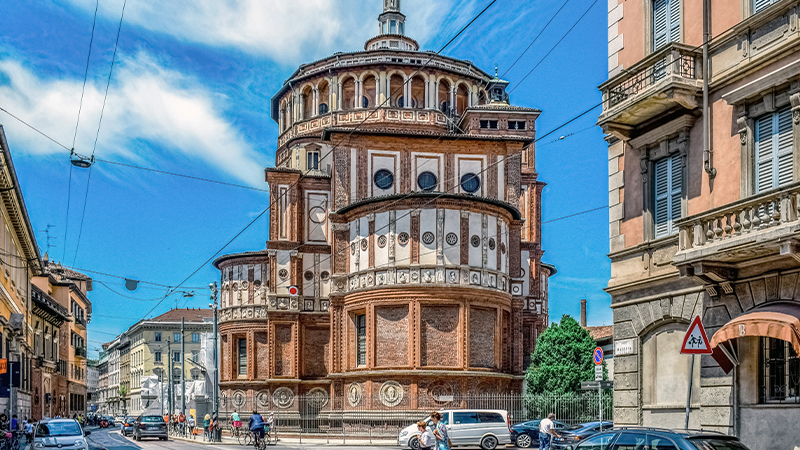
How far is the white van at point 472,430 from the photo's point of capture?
102ft

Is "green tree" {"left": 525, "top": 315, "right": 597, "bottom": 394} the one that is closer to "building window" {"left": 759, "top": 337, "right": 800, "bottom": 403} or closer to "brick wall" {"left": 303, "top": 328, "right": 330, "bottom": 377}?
"brick wall" {"left": 303, "top": 328, "right": 330, "bottom": 377}

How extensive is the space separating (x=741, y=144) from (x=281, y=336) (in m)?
38.4

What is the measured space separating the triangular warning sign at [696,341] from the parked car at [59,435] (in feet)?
64.3

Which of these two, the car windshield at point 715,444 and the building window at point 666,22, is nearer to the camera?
the car windshield at point 715,444

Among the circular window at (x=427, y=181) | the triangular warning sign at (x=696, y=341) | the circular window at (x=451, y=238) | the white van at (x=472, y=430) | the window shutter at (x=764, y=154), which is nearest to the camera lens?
the triangular warning sign at (x=696, y=341)

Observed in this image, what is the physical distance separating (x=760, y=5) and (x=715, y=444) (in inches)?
343

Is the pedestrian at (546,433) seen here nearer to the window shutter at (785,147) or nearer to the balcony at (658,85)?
the balcony at (658,85)

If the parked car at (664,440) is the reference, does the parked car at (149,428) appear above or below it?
below

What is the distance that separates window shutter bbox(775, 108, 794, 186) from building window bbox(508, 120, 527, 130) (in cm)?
4101

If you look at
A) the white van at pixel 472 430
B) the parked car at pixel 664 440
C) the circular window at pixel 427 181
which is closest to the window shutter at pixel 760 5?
the parked car at pixel 664 440

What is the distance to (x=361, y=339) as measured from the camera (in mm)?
42469

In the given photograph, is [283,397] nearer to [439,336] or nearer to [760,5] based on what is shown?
[439,336]

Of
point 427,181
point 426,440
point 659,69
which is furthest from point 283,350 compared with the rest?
point 659,69

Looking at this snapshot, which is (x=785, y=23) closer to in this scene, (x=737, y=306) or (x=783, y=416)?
(x=737, y=306)
